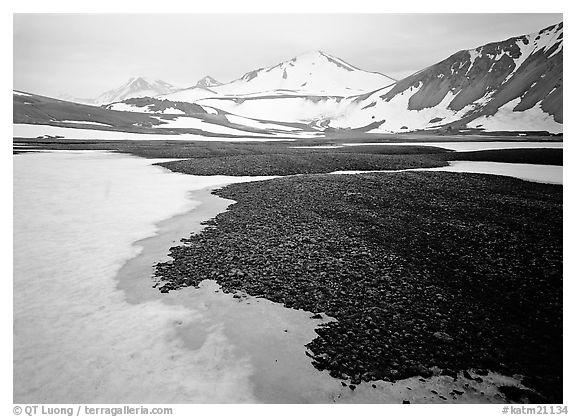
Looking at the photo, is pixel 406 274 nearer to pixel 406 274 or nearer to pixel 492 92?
pixel 406 274

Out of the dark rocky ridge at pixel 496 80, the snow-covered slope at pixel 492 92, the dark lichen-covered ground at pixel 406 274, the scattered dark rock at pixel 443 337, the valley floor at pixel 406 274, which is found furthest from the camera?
the dark rocky ridge at pixel 496 80

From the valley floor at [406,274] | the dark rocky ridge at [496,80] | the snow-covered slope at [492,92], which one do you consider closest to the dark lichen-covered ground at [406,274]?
the valley floor at [406,274]

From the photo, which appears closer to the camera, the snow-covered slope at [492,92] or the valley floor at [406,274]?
the valley floor at [406,274]

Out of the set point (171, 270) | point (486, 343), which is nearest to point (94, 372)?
point (171, 270)

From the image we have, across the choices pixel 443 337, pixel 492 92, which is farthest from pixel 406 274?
pixel 492 92

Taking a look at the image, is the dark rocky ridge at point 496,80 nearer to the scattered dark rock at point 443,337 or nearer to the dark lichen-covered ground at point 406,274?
the dark lichen-covered ground at point 406,274

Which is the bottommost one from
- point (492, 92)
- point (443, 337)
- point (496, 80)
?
point (443, 337)

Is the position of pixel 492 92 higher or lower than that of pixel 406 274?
higher

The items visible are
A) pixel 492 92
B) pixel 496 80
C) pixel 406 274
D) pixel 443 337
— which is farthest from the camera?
pixel 496 80
